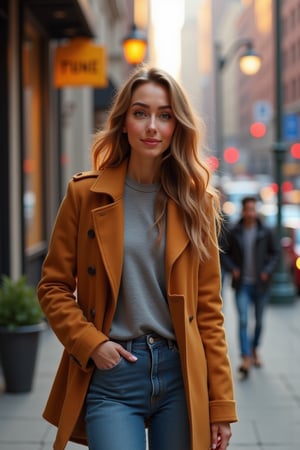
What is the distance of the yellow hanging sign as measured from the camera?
12.4 meters

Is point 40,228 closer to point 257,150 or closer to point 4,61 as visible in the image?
point 4,61

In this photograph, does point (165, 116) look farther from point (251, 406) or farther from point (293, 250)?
point (293, 250)

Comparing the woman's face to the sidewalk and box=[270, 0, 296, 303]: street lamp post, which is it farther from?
box=[270, 0, 296, 303]: street lamp post

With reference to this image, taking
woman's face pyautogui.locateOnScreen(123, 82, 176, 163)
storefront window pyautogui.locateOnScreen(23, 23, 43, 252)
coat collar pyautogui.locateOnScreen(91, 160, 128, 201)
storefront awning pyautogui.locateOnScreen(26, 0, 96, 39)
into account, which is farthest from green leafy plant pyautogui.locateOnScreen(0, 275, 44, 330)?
storefront awning pyautogui.locateOnScreen(26, 0, 96, 39)

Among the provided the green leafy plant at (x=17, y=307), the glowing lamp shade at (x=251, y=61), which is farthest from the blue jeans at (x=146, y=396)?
the glowing lamp shade at (x=251, y=61)

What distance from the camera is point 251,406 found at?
7125mm

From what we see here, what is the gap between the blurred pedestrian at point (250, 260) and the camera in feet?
29.5

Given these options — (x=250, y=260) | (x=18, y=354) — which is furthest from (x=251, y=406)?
(x=250, y=260)

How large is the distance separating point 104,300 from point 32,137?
9349 millimetres

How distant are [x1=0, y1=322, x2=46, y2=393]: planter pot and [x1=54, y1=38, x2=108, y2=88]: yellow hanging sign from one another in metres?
6.12

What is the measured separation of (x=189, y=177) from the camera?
2996 millimetres

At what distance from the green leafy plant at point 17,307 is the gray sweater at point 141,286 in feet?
14.6

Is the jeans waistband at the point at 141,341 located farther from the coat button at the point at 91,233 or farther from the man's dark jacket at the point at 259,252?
the man's dark jacket at the point at 259,252

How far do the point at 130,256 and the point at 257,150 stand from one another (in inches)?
4458
